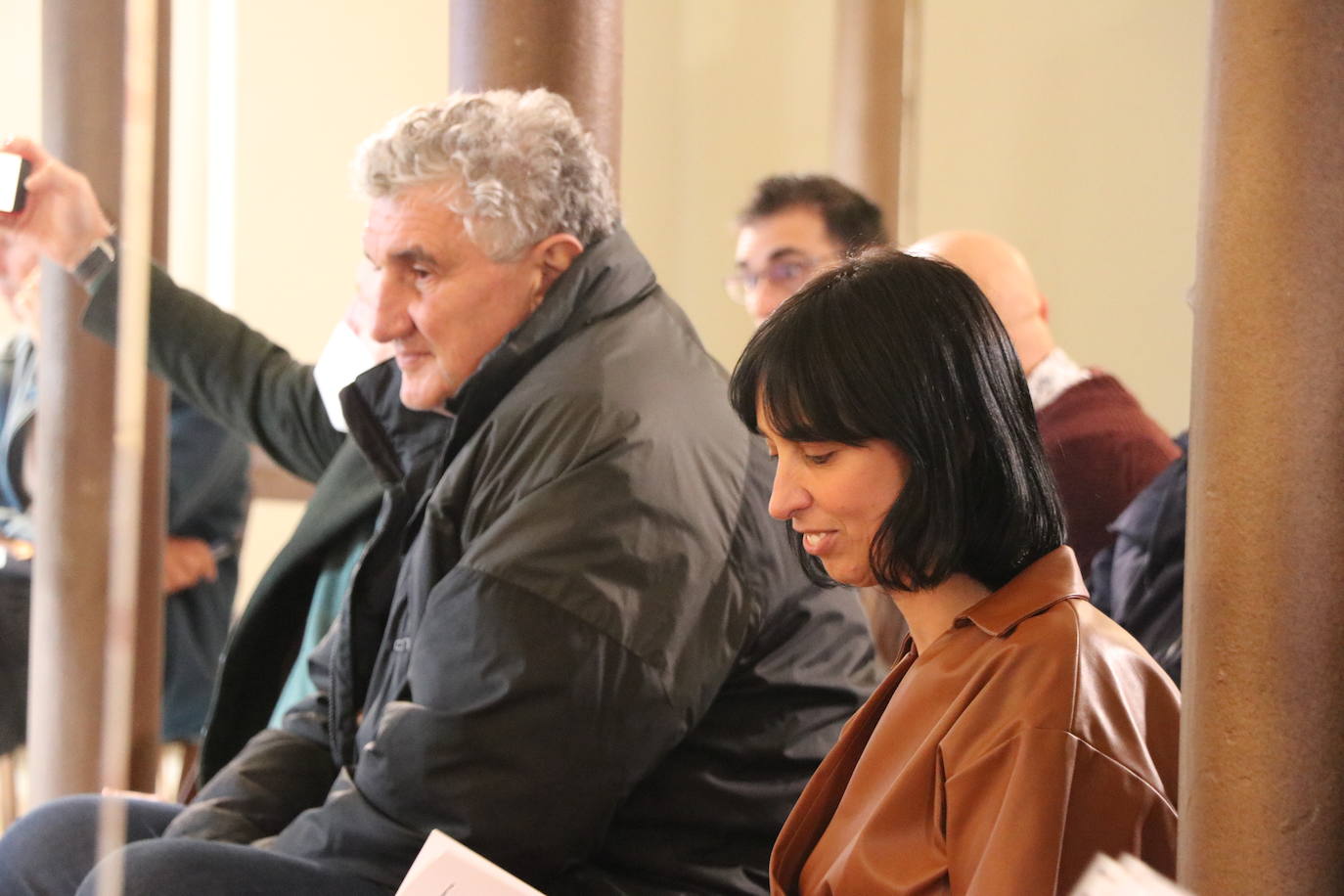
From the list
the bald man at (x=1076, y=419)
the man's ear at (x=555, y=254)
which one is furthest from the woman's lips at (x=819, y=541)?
the bald man at (x=1076, y=419)

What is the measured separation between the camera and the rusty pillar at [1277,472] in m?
1.12

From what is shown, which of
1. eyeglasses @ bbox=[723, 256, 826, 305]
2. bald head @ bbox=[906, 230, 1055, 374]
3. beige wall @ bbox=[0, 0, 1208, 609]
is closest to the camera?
bald head @ bbox=[906, 230, 1055, 374]

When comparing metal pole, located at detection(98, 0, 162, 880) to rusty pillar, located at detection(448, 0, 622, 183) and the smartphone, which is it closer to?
the smartphone

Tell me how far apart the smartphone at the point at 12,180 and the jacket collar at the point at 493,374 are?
58 cm

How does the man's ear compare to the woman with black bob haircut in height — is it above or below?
above

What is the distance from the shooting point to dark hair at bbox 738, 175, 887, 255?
11.5 ft

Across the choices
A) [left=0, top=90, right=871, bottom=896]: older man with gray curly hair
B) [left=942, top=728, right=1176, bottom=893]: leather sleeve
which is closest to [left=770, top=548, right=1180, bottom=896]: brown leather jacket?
[left=942, top=728, right=1176, bottom=893]: leather sleeve

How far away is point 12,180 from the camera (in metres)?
2.39

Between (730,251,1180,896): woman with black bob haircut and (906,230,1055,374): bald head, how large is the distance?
1682mm

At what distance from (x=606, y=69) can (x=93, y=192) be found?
925 millimetres

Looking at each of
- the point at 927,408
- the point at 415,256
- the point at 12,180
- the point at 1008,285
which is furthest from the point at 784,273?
the point at 927,408

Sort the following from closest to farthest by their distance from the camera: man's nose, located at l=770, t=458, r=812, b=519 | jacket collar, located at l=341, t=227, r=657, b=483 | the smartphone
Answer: man's nose, located at l=770, t=458, r=812, b=519 → jacket collar, located at l=341, t=227, r=657, b=483 → the smartphone

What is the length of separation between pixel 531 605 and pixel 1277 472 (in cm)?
88

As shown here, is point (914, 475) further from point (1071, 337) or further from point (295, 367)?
point (1071, 337)
